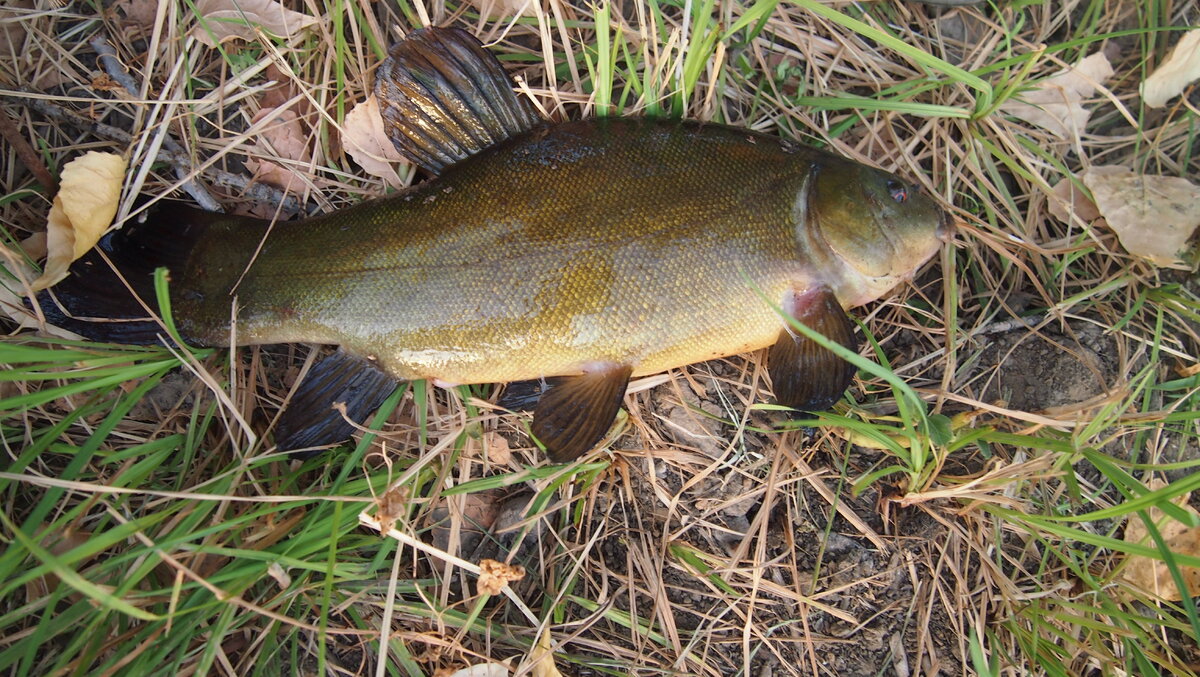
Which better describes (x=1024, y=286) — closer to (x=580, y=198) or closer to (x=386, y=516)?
(x=580, y=198)

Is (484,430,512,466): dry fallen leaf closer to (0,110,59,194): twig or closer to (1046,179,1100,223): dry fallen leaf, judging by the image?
(0,110,59,194): twig

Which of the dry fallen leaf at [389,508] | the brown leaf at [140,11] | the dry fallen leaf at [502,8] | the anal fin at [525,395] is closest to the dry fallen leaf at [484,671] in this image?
the dry fallen leaf at [389,508]

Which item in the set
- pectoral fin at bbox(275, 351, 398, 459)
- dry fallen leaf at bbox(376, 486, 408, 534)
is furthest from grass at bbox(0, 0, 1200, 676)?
pectoral fin at bbox(275, 351, 398, 459)

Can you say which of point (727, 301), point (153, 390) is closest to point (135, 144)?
point (153, 390)

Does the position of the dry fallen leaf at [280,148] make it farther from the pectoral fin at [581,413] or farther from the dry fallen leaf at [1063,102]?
the dry fallen leaf at [1063,102]

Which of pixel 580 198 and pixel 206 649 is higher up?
pixel 580 198

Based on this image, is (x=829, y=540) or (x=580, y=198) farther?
(x=829, y=540)
